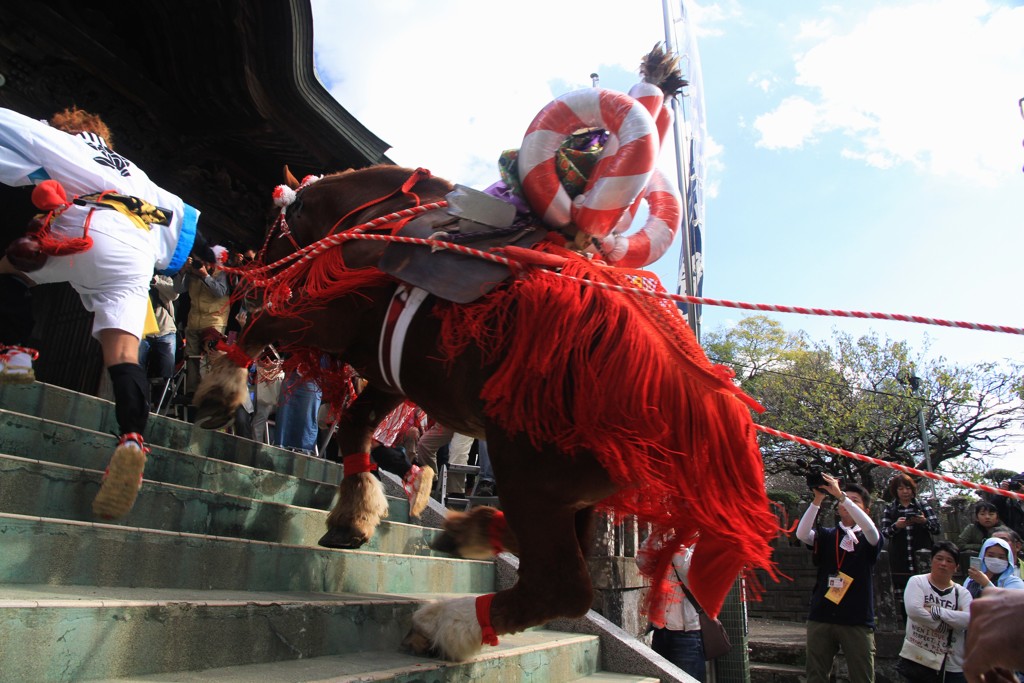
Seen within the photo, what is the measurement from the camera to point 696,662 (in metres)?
4.89

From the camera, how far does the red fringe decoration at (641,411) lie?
240cm

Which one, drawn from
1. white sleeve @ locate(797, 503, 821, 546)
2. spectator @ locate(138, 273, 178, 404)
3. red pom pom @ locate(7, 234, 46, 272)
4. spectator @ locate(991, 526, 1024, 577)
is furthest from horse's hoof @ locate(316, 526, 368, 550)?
spectator @ locate(991, 526, 1024, 577)

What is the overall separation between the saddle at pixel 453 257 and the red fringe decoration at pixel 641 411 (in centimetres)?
16

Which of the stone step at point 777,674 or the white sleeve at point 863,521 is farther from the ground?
the white sleeve at point 863,521

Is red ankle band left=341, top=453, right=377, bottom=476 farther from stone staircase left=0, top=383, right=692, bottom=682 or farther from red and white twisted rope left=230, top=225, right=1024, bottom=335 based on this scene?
red and white twisted rope left=230, top=225, right=1024, bottom=335

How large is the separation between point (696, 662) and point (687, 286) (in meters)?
4.15

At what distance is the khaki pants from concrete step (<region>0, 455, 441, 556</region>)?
139 inches

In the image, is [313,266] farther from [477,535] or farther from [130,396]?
[477,535]

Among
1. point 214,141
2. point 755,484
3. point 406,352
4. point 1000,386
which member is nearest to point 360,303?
point 406,352

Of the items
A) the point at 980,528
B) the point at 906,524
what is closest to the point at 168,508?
the point at 906,524

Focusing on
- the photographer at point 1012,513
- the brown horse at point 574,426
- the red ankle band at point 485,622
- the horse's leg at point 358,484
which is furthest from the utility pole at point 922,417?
the red ankle band at point 485,622

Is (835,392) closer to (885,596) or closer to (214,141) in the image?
(885,596)

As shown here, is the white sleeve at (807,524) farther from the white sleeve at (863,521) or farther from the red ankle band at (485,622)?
the red ankle band at (485,622)

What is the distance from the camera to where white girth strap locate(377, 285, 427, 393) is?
290cm
